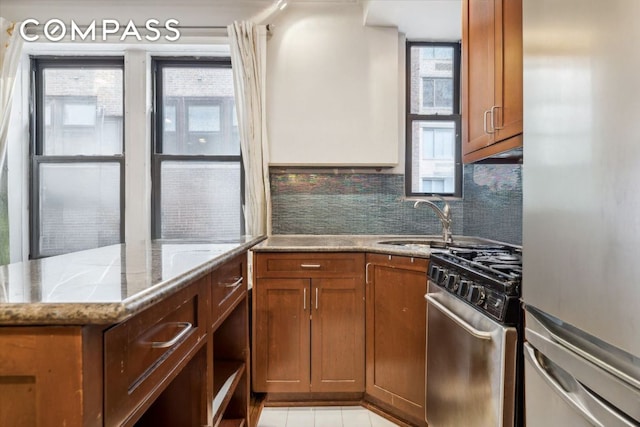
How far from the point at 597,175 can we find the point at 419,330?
1.35 meters

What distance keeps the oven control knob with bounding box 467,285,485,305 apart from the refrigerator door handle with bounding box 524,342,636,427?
14.7 inches

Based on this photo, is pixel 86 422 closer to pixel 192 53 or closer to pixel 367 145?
pixel 367 145

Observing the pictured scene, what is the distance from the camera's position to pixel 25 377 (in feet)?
1.81

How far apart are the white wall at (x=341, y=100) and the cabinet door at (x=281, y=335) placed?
927 millimetres

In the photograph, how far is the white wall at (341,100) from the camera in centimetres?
269

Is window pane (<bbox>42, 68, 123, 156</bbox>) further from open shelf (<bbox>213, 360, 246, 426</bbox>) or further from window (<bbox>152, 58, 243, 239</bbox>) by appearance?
open shelf (<bbox>213, 360, 246, 426</bbox>)

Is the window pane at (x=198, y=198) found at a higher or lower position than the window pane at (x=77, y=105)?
lower

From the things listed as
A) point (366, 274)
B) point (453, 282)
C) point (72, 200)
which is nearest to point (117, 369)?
point (453, 282)

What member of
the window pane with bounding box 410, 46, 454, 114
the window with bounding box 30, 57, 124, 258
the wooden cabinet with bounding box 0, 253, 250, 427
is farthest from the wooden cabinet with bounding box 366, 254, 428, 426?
the window with bounding box 30, 57, 124, 258

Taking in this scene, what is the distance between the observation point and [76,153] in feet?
9.68

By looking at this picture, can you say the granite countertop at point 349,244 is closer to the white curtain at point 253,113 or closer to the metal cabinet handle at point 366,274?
the metal cabinet handle at point 366,274

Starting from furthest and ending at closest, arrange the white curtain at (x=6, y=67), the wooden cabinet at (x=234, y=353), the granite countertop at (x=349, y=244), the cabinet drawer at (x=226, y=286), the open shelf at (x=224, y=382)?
the white curtain at (x=6, y=67)
the granite countertop at (x=349, y=244)
the wooden cabinet at (x=234, y=353)
the open shelf at (x=224, y=382)
the cabinet drawer at (x=226, y=286)

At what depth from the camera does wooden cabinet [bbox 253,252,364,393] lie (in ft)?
7.31

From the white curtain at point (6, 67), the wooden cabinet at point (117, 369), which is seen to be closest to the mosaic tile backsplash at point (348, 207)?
the wooden cabinet at point (117, 369)
